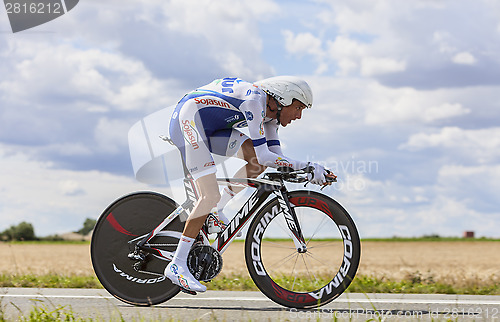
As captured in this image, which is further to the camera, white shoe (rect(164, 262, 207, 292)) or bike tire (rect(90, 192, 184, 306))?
bike tire (rect(90, 192, 184, 306))

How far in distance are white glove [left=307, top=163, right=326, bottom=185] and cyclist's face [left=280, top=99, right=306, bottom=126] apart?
584mm

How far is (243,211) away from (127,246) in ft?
4.45

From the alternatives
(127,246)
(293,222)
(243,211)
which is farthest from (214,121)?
(127,246)

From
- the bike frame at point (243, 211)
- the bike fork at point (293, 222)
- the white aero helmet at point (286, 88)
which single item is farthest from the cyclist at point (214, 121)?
the bike fork at point (293, 222)

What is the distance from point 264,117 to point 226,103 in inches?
16.3

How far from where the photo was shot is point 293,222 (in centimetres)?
636

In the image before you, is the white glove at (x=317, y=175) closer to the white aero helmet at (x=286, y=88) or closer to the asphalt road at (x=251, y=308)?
the white aero helmet at (x=286, y=88)

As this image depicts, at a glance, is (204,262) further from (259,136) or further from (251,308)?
(259,136)

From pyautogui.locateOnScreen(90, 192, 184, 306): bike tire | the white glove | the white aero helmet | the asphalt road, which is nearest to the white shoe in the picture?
the asphalt road

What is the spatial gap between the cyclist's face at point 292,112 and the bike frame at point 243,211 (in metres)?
0.60

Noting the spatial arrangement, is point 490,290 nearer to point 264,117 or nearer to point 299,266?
point 299,266

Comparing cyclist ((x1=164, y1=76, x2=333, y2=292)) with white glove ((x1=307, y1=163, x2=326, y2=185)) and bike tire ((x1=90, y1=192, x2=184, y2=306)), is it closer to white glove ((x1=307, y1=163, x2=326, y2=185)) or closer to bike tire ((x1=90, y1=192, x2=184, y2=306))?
white glove ((x1=307, y1=163, x2=326, y2=185))

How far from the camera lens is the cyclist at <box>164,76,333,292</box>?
6219 millimetres

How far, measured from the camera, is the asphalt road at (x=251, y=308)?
236 inches
